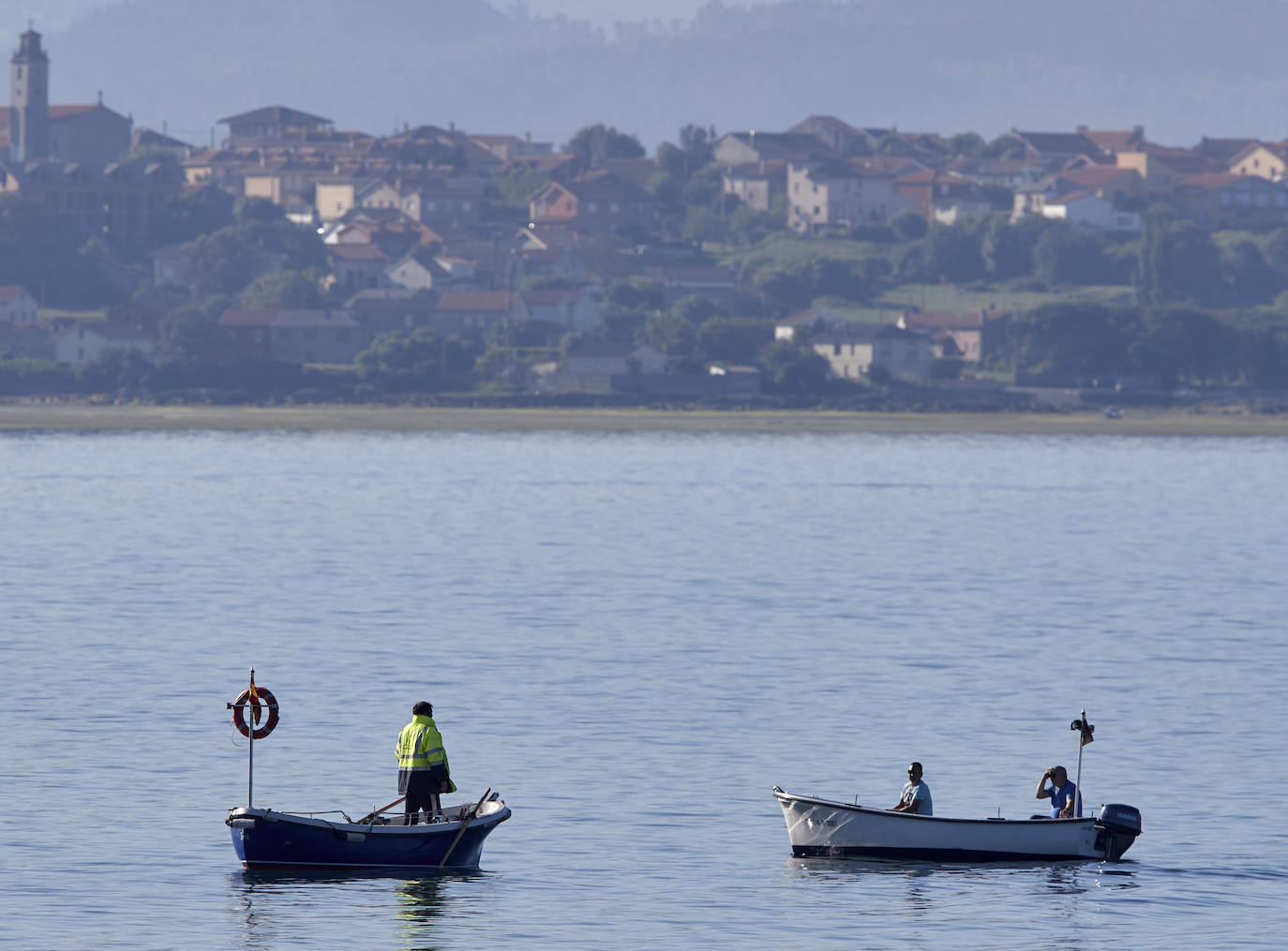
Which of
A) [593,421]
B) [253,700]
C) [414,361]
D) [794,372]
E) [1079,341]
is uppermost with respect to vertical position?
[1079,341]

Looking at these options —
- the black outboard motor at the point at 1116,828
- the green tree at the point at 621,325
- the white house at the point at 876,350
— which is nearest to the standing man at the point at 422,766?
the black outboard motor at the point at 1116,828

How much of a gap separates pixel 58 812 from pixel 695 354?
141m

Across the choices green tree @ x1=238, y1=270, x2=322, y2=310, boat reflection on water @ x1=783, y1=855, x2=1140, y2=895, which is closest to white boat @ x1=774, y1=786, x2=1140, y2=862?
boat reflection on water @ x1=783, y1=855, x2=1140, y2=895

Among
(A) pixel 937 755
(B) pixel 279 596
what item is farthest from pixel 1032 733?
(B) pixel 279 596

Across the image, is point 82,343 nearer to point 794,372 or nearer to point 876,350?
point 794,372

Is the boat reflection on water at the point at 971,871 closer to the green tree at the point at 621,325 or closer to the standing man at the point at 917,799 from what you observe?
the standing man at the point at 917,799

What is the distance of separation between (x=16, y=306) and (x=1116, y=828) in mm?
175596

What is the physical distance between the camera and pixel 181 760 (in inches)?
1587

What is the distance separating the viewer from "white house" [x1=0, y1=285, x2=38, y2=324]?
192m

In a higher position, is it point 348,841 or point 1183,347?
point 1183,347

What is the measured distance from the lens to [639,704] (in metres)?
47.3

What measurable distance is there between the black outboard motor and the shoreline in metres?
115

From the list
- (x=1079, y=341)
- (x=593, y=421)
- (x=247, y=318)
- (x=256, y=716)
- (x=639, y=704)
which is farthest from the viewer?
(x=247, y=318)

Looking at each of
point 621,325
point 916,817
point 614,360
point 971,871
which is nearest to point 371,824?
point 916,817
